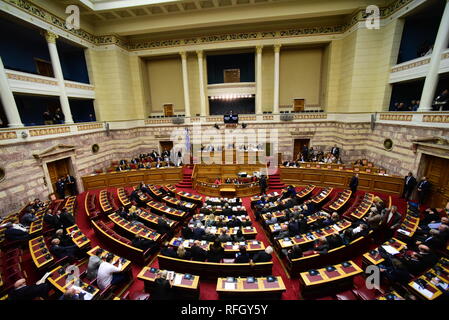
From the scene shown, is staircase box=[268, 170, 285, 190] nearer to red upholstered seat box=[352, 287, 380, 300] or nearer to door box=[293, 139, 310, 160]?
door box=[293, 139, 310, 160]

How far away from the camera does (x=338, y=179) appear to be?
11.2 metres

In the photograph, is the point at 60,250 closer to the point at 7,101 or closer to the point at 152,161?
the point at 7,101

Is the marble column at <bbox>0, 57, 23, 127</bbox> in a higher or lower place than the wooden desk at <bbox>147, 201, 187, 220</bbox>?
higher

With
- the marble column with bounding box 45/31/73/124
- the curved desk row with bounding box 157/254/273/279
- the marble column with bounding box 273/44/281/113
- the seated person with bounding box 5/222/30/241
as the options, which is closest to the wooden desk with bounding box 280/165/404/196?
the marble column with bounding box 273/44/281/113

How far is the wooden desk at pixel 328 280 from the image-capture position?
4.32 m

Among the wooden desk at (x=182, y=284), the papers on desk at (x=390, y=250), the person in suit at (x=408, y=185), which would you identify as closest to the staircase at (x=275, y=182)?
the person in suit at (x=408, y=185)

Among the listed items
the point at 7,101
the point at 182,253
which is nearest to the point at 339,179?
the point at 182,253

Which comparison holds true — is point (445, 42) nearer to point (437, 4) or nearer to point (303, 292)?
point (437, 4)

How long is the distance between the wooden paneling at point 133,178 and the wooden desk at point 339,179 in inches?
296

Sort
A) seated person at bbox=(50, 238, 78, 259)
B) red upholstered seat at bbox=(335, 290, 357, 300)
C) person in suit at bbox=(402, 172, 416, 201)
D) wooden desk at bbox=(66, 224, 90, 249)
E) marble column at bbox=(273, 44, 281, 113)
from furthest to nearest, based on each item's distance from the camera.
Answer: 1. marble column at bbox=(273, 44, 281, 113)
2. person in suit at bbox=(402, 172, 416, 201)
3. wooden desk at bbox=(66, 224, 90, 249)
4. seated person at bbox=(50, 238, 78, 259)
5. red upholstered seat at bbox=(335, 290, 357, 300)

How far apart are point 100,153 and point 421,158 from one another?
19.4 meters

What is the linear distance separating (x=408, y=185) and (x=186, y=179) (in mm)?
12091

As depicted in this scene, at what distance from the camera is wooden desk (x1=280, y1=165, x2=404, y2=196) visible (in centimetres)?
973

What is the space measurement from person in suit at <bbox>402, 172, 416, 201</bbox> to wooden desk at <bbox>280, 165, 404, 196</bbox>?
246 mm
